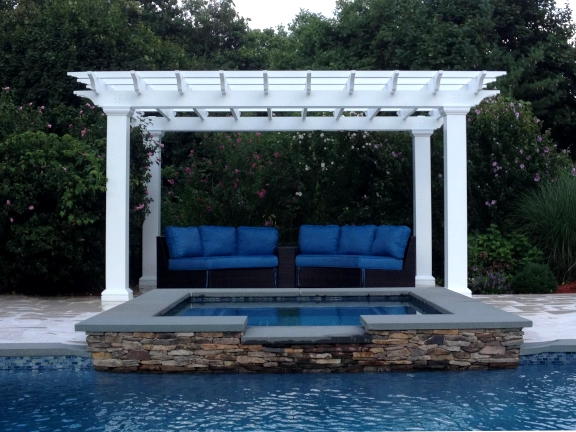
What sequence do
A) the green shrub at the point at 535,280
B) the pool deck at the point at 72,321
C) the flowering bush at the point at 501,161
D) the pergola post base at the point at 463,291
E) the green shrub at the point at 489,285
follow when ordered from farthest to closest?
the flowering bush at the point at 501,161 → the green shrub at the point at 489,285 → the green shrub at the point at 535,280 → the pergola post base at the point at 463,291 → the pool deck at the point at 72,321

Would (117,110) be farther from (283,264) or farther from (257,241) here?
(283,264)

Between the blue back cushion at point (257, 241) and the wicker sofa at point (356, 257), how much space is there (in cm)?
37

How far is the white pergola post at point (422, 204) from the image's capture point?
11031 millimetres

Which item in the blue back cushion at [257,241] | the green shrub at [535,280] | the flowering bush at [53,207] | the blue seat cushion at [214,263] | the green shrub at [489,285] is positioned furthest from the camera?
the green shrub at [489,285]

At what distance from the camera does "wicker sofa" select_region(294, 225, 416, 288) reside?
9836 mm

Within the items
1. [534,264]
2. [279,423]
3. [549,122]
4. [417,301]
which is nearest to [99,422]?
[279,423]

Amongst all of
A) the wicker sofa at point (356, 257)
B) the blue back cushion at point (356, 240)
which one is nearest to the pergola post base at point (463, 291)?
the wicker sofa at point (356, 257)

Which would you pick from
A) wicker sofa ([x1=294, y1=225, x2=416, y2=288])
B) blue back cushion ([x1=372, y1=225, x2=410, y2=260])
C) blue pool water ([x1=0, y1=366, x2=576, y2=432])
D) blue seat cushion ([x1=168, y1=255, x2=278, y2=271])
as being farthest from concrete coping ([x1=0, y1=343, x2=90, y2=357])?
blue back cushion ([x1=372, y1=225, x2=410, y2=260])

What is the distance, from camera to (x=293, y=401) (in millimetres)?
4941

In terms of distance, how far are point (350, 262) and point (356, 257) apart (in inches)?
3.9

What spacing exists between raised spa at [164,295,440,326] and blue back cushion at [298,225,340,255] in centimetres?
207

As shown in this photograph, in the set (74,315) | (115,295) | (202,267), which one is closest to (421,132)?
(202,267)

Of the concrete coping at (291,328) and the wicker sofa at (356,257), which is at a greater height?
the wicker sofa at (356,257)

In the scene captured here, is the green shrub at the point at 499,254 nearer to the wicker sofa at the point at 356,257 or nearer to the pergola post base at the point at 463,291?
the wicker sofa at the point at 356,257
